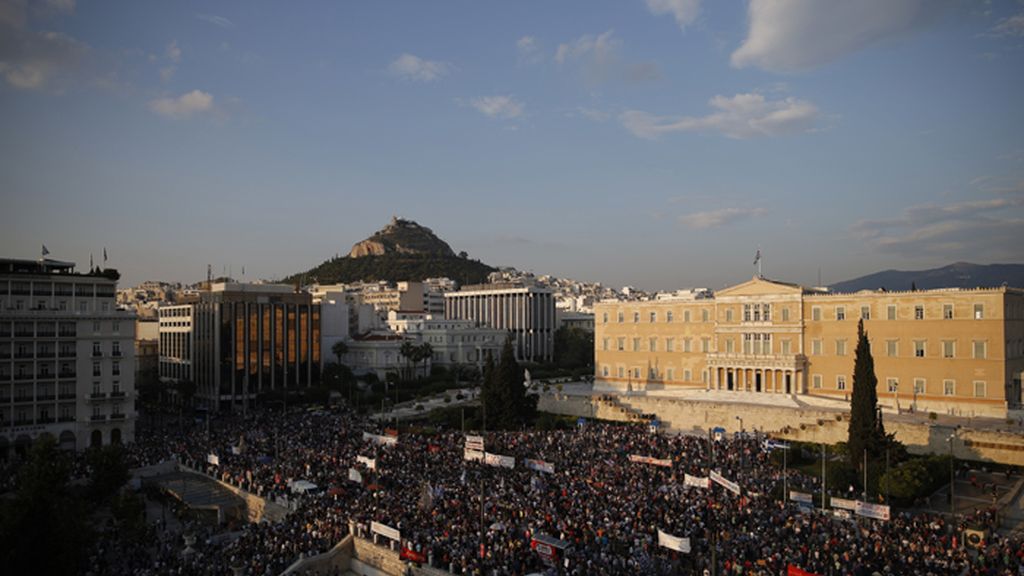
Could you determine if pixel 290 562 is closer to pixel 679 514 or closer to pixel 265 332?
pixel 679 514

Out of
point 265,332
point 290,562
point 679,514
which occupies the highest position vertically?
point 265,332

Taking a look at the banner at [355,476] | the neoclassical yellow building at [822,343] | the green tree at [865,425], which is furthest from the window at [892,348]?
the banner at [355,476]

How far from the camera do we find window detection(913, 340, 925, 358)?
169ft

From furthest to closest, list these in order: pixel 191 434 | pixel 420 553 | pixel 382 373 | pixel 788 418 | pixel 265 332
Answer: pixel 382 373 → pixel 265 332 → pixel 191 434 → pixel 788 418 → pixel 420 553

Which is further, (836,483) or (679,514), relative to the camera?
(836,483)

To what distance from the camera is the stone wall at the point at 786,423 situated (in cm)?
3931

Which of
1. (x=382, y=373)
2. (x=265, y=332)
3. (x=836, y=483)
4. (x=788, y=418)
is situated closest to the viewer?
(x=836, y=483)

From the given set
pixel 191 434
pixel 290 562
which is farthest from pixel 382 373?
pixel 290 562

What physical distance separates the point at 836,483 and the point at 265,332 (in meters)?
58.9

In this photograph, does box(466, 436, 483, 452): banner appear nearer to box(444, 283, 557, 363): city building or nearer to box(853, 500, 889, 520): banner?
box(853, 500, 889, 520): banner

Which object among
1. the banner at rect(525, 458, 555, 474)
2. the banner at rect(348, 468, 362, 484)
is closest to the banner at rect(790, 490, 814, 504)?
the banner at rect(525, 458, 555, 474)

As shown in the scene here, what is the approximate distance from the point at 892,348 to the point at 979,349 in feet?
17.5

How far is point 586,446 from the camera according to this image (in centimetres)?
4066

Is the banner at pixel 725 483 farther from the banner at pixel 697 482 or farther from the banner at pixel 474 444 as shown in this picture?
the banner at pixel 474 444
